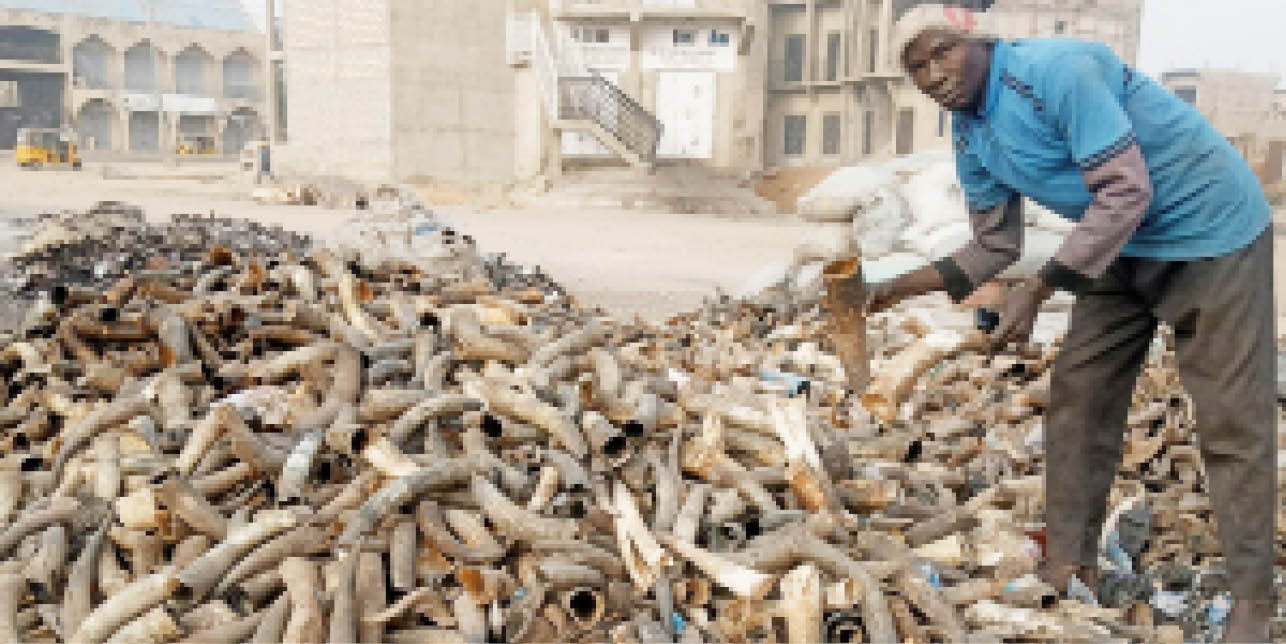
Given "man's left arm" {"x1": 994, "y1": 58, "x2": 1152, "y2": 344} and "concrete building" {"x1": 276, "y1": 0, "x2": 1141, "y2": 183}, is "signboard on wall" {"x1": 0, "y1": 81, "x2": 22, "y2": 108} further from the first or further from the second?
"man's left arm" {"x1": 994, "y1": 58, "x2": 1152, "y2": 344}

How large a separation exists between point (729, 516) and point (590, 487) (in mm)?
393

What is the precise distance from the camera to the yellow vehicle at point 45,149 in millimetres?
31516

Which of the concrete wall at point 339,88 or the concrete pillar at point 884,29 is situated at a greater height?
the concrete pillar at point 884,29

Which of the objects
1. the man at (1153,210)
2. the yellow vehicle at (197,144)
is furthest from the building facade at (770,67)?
the yellow vehicle at (197,144)

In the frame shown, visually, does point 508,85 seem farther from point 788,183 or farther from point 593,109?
point 788,183

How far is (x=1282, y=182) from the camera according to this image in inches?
753

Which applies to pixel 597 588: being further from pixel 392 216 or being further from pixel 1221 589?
pixel 392 216

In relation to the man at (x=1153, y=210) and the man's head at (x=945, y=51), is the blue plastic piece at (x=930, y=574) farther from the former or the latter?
the man's head at (x=945, y=51)

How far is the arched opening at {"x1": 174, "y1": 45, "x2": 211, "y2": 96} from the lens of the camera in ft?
158

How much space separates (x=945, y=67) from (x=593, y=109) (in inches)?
888

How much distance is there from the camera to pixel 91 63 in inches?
1832

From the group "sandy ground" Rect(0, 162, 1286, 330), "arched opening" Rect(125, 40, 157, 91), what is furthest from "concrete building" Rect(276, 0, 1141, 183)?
"arched opening" Rect(125, 40, 157, 91)

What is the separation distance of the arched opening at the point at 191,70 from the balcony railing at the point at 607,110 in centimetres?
3250

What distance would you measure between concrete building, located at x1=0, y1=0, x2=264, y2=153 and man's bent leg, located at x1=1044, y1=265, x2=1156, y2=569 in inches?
1934
